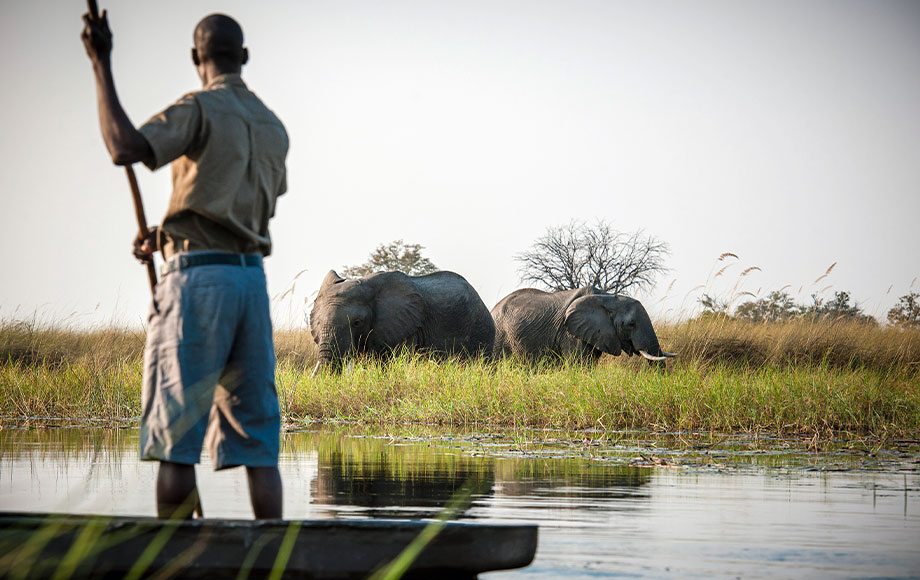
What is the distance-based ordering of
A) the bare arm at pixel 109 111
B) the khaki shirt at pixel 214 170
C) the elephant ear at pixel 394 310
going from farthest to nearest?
the elephant ear at pixel 394 310 < the khaki shirt at pixel 214 170 < the bare arm at pixel 109 111

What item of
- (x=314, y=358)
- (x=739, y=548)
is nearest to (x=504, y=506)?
(x=739, y=548)

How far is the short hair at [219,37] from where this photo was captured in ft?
14.9

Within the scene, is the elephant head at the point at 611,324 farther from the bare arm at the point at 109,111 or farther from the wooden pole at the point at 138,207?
the bare arm at the point at 109,111

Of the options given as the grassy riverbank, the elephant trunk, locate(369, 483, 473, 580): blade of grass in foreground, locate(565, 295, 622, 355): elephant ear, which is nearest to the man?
locate(369, 483, 473, 580): blade of grass in foreground

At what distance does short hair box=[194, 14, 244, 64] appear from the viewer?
455 cm

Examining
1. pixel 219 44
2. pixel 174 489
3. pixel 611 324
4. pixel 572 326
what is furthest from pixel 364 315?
pixel 174 489

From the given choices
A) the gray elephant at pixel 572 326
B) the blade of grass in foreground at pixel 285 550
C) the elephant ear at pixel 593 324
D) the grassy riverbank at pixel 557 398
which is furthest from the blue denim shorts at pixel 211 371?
the elephant ear at pixel 593 324

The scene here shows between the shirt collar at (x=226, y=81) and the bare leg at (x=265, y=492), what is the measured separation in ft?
4.90

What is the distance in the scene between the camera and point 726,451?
9141mm

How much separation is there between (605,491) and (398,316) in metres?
12.4

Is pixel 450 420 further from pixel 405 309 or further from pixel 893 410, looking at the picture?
pixel 405 309

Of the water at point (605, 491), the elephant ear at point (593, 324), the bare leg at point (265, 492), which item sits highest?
the elephant ear at point (593, 324)

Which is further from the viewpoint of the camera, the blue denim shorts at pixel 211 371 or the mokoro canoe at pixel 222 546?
the blue denim shorts at pixel 211 371

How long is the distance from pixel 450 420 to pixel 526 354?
31.8 feet
